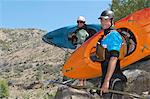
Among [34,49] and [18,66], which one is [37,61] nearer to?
[18,66]

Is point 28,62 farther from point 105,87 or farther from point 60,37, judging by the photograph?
point 105,87

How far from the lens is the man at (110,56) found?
7.01m

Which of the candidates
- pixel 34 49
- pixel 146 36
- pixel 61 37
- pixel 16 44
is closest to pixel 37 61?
pixel 34 49

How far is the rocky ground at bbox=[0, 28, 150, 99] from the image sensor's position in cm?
4772

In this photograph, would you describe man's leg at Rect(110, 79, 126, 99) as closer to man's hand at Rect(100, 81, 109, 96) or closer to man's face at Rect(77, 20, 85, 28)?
man's hand at Rect(100, 81, 109, 96)

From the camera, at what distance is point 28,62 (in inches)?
3430

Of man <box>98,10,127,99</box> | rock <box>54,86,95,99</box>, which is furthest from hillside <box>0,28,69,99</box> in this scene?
man <box>98,10,127,99</box>

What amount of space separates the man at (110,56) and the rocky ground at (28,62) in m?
24.2

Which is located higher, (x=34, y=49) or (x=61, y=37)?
(x=34, y=49)

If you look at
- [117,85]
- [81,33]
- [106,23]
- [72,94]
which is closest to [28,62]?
[81,33]

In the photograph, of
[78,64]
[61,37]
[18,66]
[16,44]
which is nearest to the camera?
[78,64]

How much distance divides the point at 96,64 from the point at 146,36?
1.44 meters

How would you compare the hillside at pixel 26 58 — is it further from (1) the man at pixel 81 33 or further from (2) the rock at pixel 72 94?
(2) the rock at pixel 72 94

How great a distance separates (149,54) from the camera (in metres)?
11.1
